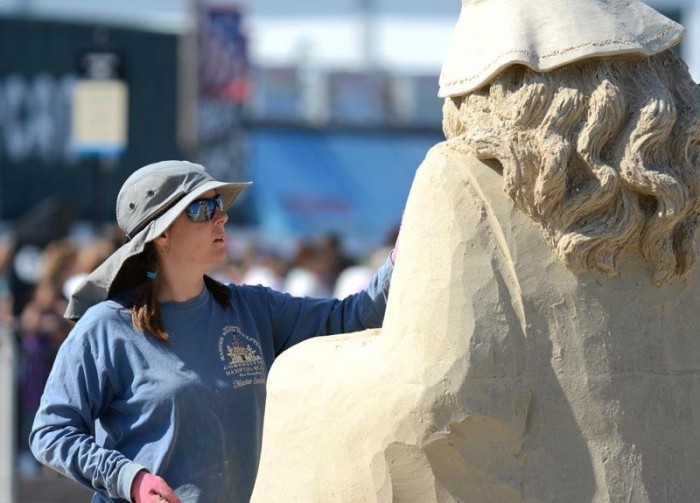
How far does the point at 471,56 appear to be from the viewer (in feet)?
9.89

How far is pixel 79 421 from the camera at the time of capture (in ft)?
11.8

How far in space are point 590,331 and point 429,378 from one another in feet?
1.14

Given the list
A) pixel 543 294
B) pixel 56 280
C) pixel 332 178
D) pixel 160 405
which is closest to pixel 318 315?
pixel 160 405

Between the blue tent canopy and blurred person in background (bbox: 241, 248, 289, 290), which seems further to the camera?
the blue tent canopy

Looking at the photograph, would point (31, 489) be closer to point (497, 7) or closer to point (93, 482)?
point (93, 482)

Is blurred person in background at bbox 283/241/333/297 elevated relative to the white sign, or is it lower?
lower

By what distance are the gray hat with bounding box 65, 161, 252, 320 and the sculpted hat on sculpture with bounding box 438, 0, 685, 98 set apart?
90 centimetres

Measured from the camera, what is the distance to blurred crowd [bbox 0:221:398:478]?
898cm

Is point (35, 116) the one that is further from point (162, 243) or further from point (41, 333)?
point (162, 243)

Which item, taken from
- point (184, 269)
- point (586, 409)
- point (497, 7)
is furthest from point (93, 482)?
point (497, 7)

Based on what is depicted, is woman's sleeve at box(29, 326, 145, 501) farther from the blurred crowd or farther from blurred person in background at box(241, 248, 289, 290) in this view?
blurred person in background at box(241, 248, 289, 290)

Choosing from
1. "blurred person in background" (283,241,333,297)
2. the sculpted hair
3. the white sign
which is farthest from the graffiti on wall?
the sculpted hair

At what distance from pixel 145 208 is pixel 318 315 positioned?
58cm

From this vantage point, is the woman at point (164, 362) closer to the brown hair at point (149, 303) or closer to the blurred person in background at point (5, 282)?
the brown hair at point (149, 303)
